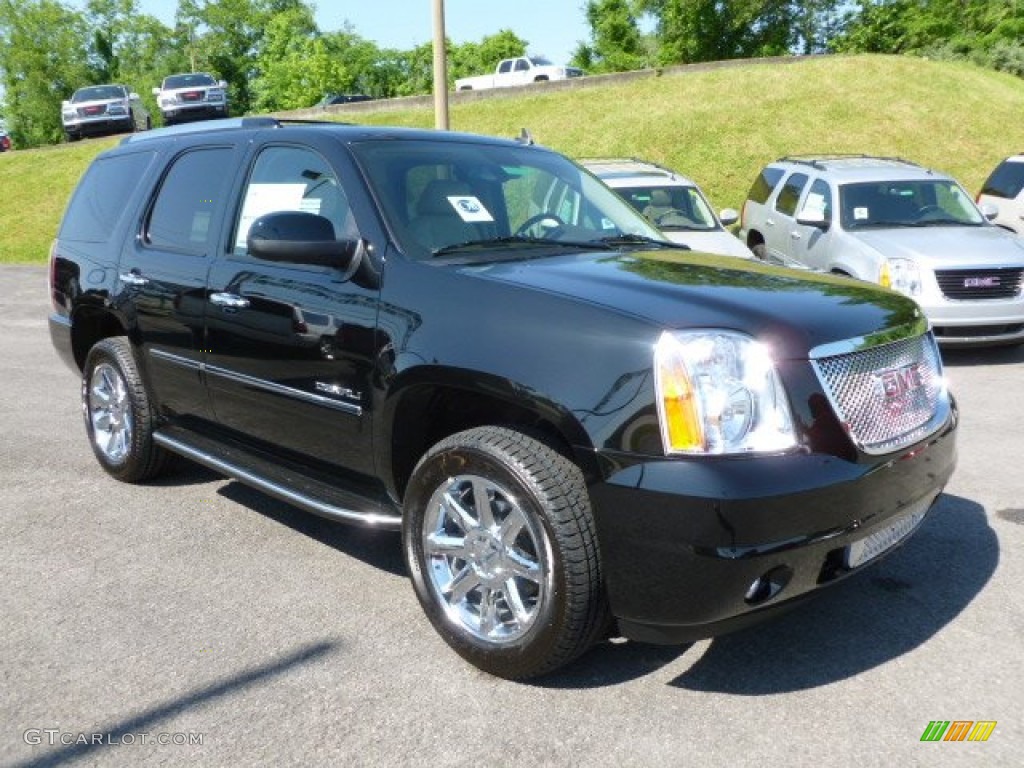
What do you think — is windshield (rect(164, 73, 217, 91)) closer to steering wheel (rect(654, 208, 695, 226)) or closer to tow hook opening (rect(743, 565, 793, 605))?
steering wheel (rect(654, 208, 695, 226))

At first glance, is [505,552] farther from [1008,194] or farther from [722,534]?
[1008,194]

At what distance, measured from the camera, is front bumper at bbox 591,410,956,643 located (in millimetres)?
2680

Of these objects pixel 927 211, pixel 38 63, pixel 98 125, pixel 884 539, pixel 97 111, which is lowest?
pixel 884 539

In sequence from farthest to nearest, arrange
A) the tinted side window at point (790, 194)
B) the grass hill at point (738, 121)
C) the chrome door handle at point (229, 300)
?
the grass hill at point (738, 121) < the tinted side window at point (790, 194) < the chrome door handle at point (229, 300)

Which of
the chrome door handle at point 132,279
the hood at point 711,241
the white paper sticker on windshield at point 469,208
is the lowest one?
the hood at point 711,241

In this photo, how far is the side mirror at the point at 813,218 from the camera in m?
9.88

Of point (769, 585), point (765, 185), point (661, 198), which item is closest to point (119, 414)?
point (769, 585)

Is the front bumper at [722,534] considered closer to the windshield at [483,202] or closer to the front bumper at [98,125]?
the windshield at [483,202]

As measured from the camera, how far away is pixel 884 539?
3.16m

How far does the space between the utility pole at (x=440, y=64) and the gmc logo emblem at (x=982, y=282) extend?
7.54 m

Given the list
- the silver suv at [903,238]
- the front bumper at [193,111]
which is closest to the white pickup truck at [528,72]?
the front bumper at [193,111]

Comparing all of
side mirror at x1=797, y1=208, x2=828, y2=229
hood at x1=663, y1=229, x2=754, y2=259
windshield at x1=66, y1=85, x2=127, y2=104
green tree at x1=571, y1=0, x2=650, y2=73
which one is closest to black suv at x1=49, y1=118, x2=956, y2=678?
hood at x1=663, y1=229, x2=754, y2=259

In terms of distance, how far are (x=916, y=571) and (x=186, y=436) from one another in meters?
3.46

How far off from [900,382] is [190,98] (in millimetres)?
34421
